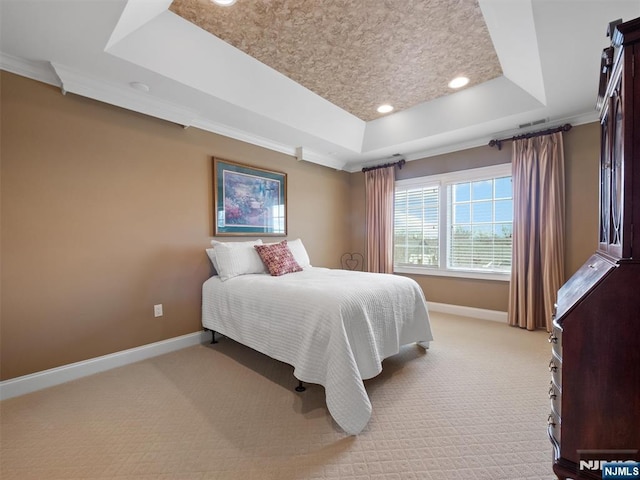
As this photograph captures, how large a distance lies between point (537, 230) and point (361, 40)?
2.89m

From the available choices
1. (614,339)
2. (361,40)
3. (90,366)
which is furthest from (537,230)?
(90,366)

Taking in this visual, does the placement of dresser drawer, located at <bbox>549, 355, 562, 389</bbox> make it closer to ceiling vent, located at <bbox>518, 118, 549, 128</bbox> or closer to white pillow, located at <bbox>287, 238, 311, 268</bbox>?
white pillow, located at <bbox>287, 238, 311, 268</bbox>

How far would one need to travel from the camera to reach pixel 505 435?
1554 millimetres

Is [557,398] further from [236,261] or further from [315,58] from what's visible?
[315,58]

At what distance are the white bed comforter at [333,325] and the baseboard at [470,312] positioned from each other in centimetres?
162

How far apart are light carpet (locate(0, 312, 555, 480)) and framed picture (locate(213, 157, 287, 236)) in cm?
157

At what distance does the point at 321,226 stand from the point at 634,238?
3.70 m

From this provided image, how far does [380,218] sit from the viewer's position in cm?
462

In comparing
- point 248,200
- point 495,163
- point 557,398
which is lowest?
point 557,398

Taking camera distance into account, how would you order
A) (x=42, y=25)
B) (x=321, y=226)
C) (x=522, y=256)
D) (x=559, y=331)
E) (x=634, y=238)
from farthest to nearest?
(x=321, y=226), (x=522, y=256), (x=42, y=25), (x=559, y=331), (x=634, y=238)

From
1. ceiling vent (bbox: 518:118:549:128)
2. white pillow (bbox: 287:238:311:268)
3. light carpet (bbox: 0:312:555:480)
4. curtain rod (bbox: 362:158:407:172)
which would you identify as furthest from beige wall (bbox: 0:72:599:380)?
curtain rod (bbox: 362:158:407:172)

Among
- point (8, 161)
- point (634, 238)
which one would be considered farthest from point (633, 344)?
point (8, 161)

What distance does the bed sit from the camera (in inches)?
64.8

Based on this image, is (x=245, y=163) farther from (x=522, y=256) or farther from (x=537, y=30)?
(x=522, y=256)
